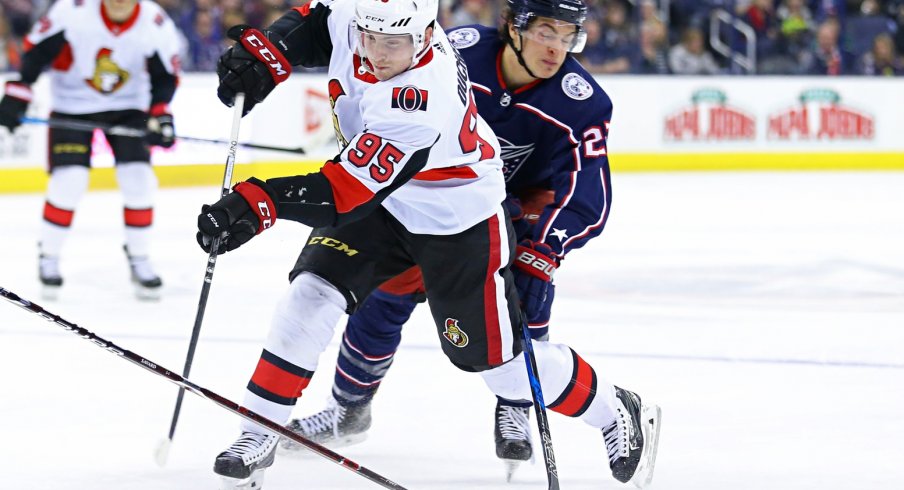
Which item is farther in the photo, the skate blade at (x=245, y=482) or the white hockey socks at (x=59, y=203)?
the white hockey socks at (x=59, y=203)

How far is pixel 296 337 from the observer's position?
2.56 metres

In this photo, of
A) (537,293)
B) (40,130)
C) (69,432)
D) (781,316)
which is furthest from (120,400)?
(40,130)

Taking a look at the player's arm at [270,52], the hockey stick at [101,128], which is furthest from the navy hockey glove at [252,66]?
the hockey stick at [101,128]

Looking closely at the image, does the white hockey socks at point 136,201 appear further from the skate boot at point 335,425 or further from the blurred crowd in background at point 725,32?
the blurred crowd in background at point 725,32

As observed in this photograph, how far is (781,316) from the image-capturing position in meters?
4.73

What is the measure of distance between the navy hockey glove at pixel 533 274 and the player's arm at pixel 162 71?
8.46 ft

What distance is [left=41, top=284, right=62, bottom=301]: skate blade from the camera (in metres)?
4.92

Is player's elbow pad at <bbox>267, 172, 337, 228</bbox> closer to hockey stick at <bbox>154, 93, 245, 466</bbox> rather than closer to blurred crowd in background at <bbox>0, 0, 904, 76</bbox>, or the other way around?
hockey stick at <bbox>154, 93, 245, 466</bbox>

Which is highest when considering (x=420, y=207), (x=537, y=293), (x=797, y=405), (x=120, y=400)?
(x=420, y=207)

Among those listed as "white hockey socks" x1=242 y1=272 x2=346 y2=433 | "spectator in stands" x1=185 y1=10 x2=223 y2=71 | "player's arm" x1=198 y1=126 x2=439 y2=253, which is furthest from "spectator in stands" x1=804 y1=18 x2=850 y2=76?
"player's arm" x1=198 y1=126 x2=439 y2=253

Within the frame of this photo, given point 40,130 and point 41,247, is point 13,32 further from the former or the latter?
point 41,247

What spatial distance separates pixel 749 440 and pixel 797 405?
39cm

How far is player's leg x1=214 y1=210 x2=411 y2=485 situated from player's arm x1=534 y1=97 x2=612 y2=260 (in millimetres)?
498

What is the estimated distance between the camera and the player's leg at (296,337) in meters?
2.55
